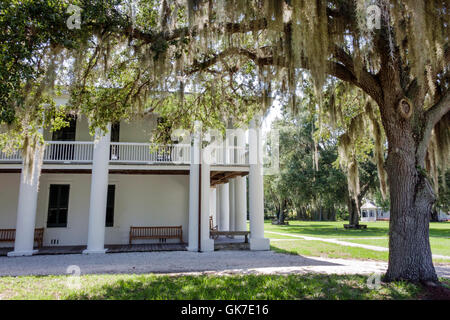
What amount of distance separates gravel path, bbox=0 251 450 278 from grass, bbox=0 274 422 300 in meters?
1.48

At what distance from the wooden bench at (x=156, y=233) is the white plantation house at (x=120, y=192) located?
0.04 metres

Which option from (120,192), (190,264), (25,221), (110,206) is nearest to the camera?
(190,264)

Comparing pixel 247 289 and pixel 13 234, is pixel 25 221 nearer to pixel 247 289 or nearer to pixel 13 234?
pixel 13 234

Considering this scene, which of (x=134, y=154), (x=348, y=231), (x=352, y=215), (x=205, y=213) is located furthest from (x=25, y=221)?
(x=352, y=215)

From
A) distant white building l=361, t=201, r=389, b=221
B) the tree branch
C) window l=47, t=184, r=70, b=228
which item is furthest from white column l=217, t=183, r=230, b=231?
distant white building l=361, t=201, r=389, b=221

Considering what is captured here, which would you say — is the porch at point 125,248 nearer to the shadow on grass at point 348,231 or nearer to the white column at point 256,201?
the white column at point 256,201

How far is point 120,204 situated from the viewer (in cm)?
1358

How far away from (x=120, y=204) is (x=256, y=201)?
6154 millimetres

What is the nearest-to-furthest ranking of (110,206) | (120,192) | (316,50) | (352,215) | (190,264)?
(316,50), (190,264), (110,206), (120,192), (352,215)

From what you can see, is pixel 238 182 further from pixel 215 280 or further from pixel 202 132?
pixel 215 280

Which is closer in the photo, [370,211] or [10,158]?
[10,158]

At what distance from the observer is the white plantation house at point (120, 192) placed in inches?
439

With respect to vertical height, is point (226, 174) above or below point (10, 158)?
below

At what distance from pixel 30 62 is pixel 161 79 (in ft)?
6.84
